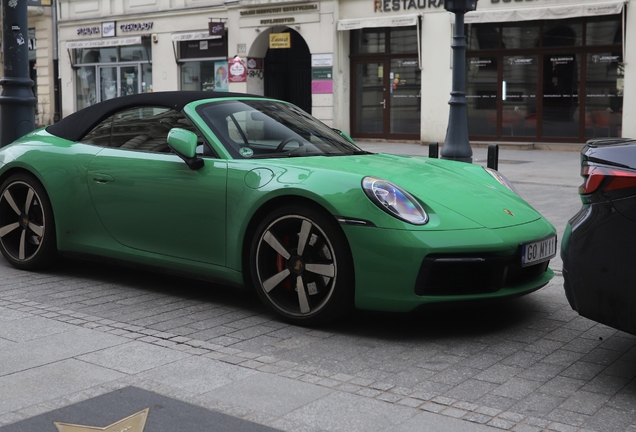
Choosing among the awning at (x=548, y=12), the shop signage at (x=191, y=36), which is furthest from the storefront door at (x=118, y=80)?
the awning at (x=548, y=12)

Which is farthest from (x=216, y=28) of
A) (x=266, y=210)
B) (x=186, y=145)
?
(x=266, y=210)

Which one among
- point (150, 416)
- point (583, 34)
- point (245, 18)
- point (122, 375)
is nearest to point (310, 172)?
point (122, 375)

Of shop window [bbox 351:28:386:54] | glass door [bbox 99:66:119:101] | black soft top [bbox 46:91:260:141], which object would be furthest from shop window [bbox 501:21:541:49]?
black soft top [bbox 46:91:260:141]

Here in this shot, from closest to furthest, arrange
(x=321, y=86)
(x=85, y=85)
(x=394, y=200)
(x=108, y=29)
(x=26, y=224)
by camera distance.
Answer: (x=394, y=200) < (x=26, y=224) < (x=321, y=86) < (x=108, y=29) < (x=85, y=85)

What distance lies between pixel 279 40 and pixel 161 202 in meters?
21.2

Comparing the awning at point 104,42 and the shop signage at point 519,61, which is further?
the awning at point 104,42

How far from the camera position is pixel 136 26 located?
98.4ft

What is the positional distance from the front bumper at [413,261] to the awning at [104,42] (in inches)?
1052

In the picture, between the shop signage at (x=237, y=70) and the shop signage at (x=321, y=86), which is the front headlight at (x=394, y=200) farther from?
the shop signage at (x=237, y=70)

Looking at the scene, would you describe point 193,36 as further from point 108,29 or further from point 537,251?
point 537,251

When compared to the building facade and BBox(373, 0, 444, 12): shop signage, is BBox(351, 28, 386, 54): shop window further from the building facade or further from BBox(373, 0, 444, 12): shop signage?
BBox(373, 0, 444, 12): shop signage

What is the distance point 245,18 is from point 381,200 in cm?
2294

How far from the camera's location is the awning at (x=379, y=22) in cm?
2290

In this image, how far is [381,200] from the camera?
4586mm
